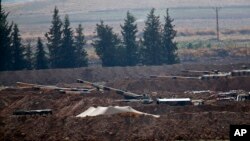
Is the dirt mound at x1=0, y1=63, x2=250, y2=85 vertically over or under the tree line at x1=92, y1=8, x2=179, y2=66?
under

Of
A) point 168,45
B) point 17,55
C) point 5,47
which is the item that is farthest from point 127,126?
point 168,45

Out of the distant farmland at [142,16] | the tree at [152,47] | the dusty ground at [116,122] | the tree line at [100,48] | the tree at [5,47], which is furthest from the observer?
the distant farmland at [142,16]

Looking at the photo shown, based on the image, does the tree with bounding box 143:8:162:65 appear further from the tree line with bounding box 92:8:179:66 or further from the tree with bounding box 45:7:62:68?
the tree with bounding box 45:7:62:68

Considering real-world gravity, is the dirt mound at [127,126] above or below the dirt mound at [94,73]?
above

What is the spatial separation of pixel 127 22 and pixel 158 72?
10125 millimetres

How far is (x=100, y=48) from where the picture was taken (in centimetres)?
7700

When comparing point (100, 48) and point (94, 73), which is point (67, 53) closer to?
point (100, 48)

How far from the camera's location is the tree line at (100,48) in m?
74.1

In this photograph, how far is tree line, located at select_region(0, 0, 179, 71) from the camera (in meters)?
74.1

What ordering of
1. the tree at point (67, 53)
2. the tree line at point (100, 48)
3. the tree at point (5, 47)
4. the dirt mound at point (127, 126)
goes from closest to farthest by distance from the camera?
1. the dirt mound at point (127, 126)
2. the tree at point (5, 47)
3. the tree line at point (100, 48)
4. the tree at point (67, 53)

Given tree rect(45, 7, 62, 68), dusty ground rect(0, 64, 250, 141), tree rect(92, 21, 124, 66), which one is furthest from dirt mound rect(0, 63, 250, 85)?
dusty ground rect(0, 64, 250, 141)

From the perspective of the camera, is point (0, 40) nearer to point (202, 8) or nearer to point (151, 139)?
point (151, 139)

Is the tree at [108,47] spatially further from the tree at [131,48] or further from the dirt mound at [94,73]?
the dirt mound at [94,73]

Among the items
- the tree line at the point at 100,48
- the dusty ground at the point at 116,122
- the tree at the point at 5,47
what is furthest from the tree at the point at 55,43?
the dusty ground at the point at 116,122
